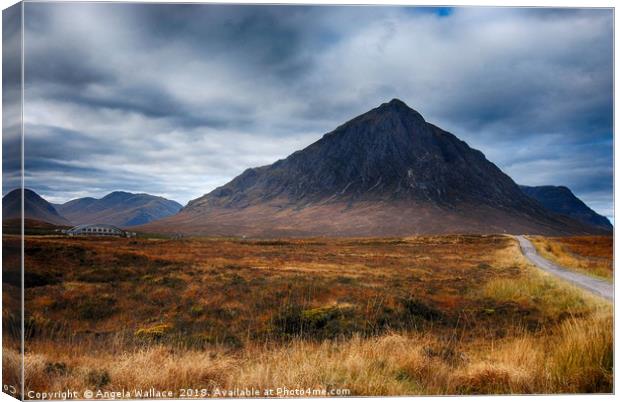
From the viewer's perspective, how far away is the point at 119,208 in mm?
6609

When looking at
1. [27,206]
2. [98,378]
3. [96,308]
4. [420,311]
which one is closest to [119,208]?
[27,206]

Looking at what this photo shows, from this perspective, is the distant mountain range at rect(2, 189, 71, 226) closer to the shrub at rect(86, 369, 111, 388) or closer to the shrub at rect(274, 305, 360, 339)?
the shrub at rect(86, 369, 111, 388)

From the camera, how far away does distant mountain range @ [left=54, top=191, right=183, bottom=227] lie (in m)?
5.93

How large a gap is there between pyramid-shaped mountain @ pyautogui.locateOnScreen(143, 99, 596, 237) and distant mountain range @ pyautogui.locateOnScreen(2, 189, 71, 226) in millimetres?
16661

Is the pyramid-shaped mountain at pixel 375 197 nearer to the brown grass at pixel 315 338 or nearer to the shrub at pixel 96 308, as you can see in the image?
the shrub at pixel 96 308

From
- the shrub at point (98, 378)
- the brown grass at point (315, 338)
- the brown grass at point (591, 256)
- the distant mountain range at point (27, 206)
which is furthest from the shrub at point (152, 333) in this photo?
the brown grass at point (591, 256)

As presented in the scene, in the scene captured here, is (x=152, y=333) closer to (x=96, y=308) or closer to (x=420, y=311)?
(x=96, y=308)

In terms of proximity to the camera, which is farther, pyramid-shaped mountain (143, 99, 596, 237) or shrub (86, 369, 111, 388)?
pyramid-shaped mountain (143, 99, 596, 237)

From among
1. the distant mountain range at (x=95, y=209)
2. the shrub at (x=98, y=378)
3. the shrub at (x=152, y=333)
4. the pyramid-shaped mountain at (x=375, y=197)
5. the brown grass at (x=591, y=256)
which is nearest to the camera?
the shrub at (x=98, y=378)

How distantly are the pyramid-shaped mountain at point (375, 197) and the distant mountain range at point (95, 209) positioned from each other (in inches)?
580

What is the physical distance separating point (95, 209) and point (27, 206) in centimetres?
185

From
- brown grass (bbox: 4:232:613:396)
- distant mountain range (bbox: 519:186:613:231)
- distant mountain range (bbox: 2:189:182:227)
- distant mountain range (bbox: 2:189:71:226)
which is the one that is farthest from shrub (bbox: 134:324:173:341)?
distant mountain range (bbox: 519:186:613:231)

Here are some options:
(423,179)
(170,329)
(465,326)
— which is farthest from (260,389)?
(423,179)

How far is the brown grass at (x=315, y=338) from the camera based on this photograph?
4430mm
